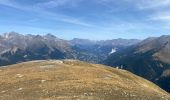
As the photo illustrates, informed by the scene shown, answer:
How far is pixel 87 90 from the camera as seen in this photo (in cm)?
4803

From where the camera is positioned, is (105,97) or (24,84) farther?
(24,84)

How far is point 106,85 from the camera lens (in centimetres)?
5266

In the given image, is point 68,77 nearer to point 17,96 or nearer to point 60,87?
point 60,87

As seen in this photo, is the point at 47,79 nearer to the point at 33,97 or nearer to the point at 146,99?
the point at 33,97

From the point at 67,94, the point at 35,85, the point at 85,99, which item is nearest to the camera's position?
the point at 85,99

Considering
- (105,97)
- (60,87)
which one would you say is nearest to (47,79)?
(60,87)

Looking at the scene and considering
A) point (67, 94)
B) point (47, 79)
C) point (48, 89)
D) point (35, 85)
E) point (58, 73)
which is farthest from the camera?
point (58, 73)

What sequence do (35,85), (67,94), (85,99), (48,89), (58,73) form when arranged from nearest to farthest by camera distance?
(85,99) → (67,94) → (48,89) → (35,85) → (58,73)

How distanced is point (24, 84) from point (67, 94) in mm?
14121

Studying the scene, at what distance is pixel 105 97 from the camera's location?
42.9 meters

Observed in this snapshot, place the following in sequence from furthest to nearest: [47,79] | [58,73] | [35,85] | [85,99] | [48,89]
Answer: [58,73]
[47,79]
[35,85]
[48,89]
[85,99]

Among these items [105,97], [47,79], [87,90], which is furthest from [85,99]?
[47,79]

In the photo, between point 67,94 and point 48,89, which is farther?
point 48,89

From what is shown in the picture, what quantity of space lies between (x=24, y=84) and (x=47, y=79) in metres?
4.78
